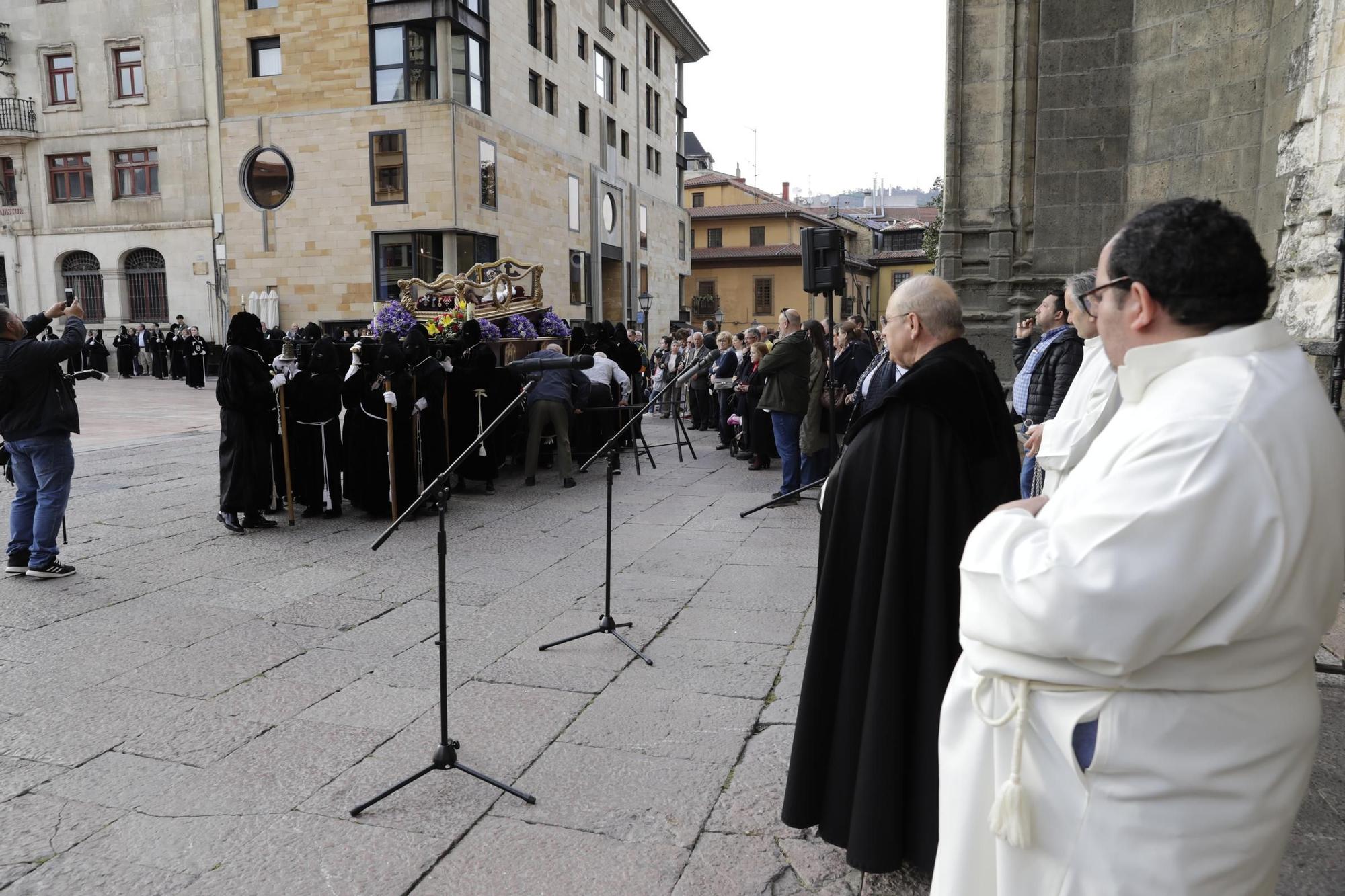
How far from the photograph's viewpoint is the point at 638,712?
3.89 meters

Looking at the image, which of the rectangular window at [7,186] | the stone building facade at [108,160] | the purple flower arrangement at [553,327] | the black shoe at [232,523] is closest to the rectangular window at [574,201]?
the stone building facade at [108,160]

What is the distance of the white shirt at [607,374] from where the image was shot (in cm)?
1126

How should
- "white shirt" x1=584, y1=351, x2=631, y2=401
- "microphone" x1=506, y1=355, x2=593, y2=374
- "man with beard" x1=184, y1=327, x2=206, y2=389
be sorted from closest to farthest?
"microphone" x1=506, y1=355, x2=593, y2=374
"white shirt" x1=584, y1=351, x2=631, y2=401
"man with beard" x1=184, y1=327, x2=206, y2=389

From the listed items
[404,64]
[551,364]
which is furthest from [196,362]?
[551,364]

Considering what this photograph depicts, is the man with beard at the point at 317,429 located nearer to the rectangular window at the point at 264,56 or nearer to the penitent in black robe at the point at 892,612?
the penitent in black robe at the point at 892,612

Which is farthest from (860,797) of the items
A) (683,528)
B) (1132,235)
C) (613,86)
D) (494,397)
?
(613,86)

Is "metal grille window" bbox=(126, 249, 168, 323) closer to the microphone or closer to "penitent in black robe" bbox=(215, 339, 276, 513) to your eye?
"penitent in black robe" bbox=(215, 339, 276, 513)

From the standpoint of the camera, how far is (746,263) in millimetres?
55625

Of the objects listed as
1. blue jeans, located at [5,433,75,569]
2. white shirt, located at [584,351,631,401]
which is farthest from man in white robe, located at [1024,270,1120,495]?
white shirt, located at [584,351,631,401]

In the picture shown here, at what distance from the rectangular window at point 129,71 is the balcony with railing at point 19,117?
3312mm

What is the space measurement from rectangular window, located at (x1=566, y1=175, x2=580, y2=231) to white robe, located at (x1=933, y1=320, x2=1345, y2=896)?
3417cm

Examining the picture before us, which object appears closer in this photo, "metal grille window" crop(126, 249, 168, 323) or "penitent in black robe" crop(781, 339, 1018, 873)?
"penitent in black robe" crop(781, 339, 1018, 873)

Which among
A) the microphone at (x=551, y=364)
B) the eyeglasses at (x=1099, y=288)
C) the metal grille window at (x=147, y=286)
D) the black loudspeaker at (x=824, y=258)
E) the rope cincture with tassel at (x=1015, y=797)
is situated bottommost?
the rope cincture with tassel at (x=1015, y=797)

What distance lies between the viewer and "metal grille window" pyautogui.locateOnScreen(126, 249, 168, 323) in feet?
101
